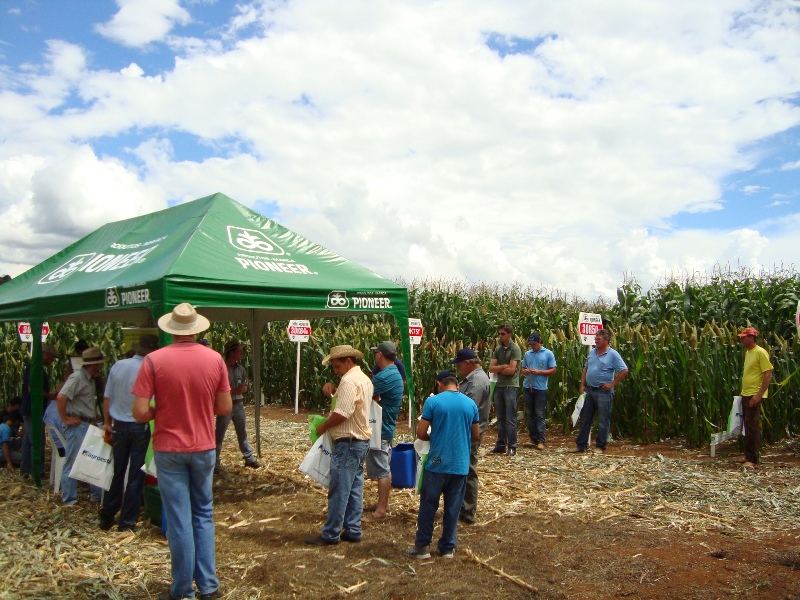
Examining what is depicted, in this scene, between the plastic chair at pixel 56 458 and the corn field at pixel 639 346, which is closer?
A: the plastic chair at pixel 56 458

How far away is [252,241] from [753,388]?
286 inches

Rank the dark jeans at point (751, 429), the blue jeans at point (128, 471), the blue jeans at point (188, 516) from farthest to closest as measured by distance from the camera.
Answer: the dark jeans at point (751, 429), the blue jeans at point (128, 471), the blue jeans at point (188, 516)

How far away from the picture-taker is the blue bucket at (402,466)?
25.9 ft

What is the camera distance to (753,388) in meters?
10.1

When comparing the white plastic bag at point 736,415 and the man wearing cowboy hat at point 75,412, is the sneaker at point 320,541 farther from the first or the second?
the white plastic bag at point 736,415

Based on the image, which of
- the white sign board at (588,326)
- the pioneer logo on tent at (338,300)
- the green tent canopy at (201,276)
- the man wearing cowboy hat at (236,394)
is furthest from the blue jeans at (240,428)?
the white sign board at (588,326)

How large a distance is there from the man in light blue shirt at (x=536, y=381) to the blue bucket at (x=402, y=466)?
4563 millimetres

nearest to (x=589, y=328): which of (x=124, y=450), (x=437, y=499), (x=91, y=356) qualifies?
(x=437, y=499)

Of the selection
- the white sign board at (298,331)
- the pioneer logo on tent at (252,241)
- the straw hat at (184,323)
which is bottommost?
the white sign board at (298,331)

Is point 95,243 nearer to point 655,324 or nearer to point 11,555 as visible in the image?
point 11,555

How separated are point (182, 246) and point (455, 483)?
3960mm

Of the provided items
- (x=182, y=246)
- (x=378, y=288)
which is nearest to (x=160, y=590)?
(x=182, y=246)

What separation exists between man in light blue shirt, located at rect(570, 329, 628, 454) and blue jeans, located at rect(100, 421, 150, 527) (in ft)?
24.0

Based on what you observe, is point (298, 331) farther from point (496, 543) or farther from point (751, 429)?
point (496, 543)
